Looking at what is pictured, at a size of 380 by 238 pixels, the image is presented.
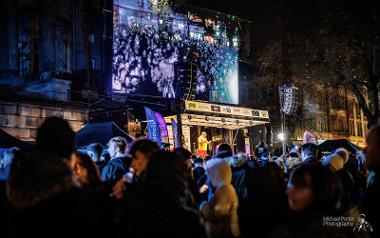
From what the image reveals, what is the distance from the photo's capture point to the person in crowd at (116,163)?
18.6 ft

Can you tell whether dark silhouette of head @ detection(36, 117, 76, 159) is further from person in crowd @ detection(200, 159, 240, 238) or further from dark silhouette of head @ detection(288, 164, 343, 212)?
person in crowd @ detection(200, 159, 240, 238)

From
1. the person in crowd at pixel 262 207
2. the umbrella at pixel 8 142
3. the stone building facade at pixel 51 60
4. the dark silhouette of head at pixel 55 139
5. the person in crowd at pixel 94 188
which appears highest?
the stone building facade at pixel 51 60

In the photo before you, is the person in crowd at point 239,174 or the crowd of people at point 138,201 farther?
the person in crowd at point 239,174

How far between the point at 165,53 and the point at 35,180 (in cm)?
2313

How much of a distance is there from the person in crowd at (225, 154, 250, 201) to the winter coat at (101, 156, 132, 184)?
1740 millimetres

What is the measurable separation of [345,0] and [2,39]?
60.2ft

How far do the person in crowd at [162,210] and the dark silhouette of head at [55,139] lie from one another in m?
0.68

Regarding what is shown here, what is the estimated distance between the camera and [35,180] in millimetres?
2816

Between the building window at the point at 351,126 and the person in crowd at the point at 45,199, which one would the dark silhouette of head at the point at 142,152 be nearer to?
the person in crowd at the point at 45,199

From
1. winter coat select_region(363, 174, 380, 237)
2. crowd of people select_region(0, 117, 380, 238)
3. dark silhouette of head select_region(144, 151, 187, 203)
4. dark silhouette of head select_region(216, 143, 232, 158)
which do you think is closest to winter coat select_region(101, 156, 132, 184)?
crowd of people select_region(0, 117, 380, 238)

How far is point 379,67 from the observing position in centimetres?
2400

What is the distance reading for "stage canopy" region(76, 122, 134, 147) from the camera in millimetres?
11750

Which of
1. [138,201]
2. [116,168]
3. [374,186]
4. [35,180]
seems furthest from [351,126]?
[35,180]

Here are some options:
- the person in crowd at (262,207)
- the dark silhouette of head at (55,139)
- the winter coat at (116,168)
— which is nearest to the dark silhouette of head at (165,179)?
the dark silhouette of head at (55,139)
